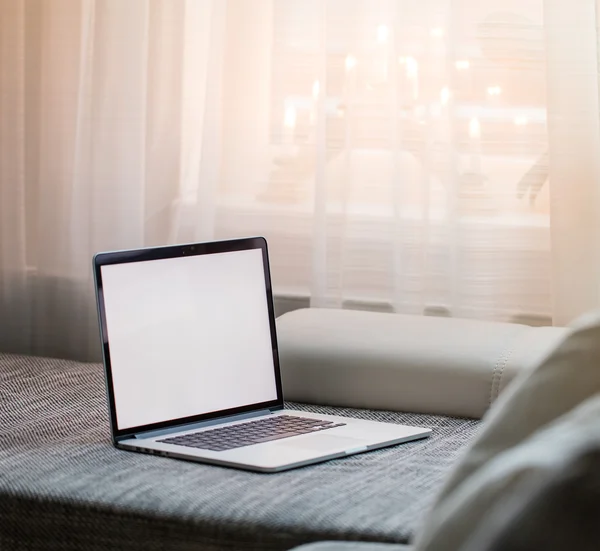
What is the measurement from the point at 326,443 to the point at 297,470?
97mm

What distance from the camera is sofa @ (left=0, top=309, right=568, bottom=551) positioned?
0.92 metres

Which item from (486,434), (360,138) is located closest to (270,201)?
(360,138)

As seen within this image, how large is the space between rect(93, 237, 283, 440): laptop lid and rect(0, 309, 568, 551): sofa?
0.27 feet

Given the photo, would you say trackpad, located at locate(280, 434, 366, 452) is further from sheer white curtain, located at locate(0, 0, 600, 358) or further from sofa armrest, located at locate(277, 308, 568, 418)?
sheer white curtain, located at locate(0, 0, 600, 358)

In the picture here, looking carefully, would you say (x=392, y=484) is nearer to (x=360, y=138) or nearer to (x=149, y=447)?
(x=149, y=447)

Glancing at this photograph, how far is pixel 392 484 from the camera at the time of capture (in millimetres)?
1018

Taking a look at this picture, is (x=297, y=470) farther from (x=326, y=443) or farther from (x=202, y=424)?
(x=202, y=424)

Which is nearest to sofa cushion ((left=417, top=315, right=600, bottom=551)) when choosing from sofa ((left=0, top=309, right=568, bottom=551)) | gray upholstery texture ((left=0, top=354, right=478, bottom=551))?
sofa ((left=0, top=309, right=568, bottom=551))

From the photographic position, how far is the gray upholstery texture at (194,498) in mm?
909

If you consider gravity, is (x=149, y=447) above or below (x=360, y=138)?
below

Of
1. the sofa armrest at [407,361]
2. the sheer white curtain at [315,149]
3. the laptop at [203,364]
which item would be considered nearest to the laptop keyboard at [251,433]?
the laptop at [203,364]

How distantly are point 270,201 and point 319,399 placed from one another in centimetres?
54

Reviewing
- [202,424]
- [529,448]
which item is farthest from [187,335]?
[529,448]

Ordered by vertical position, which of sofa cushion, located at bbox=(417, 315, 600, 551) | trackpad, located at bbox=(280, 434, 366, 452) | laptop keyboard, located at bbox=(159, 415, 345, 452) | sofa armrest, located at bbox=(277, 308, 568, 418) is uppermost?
sofa cushion, located at bbox=(417, 315, 600, 551)
